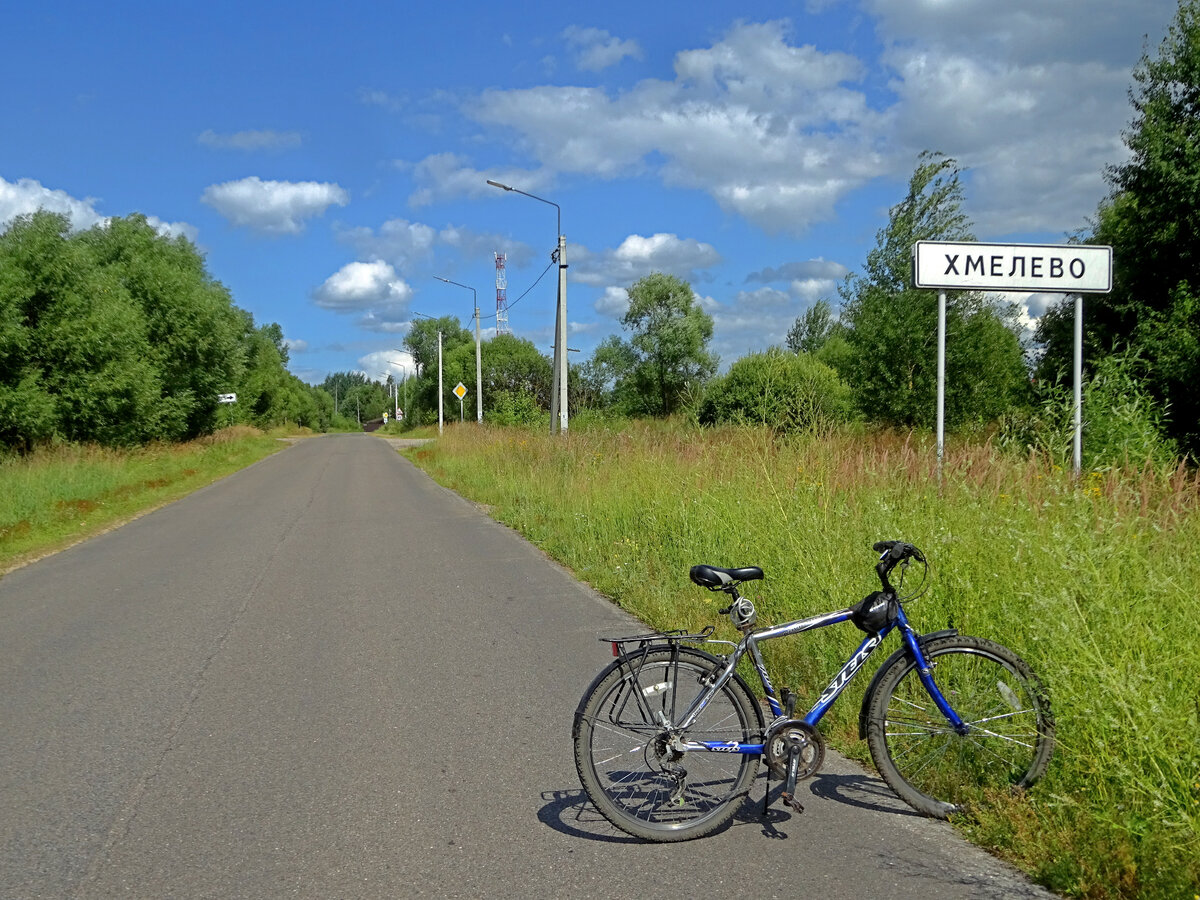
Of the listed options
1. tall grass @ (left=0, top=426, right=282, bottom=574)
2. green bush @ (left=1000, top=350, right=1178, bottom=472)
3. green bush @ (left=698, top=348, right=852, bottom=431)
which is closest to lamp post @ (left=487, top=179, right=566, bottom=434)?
green bush @ (left=698, top=348, right=852, bottom=431)

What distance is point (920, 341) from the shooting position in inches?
736

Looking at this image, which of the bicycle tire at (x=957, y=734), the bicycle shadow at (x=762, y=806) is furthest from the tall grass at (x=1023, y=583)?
the bicycle shadow at (x=762, y=806)

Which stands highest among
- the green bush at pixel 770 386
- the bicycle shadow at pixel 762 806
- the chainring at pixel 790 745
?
the green bush at pixel 770 386

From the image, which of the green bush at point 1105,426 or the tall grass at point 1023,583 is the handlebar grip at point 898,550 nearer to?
the tall grass at point 1023,583

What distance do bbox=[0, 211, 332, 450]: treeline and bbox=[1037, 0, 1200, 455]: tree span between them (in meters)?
25.4

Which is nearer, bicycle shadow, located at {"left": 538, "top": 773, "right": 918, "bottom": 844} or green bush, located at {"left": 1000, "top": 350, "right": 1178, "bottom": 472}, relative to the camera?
bicycle shadow, located at {"left": 538, "top": 773, "right": 918, "bottom": 844}

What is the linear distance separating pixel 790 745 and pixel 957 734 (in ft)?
2.72

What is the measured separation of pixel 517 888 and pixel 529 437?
22484mm

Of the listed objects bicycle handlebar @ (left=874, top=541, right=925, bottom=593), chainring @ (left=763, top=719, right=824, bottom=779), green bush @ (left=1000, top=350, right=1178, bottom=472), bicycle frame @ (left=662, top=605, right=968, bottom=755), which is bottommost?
chainring @ (left=763, top=719, right=824, bottom=779)

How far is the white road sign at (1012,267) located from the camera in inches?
299

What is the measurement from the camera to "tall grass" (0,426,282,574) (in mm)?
15074

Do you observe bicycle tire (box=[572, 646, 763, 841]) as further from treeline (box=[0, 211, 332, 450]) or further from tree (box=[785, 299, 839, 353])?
tree (box=[785, 299, 839, 353])

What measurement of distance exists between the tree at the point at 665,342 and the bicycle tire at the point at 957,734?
48.4 metres

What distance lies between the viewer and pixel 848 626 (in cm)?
578
